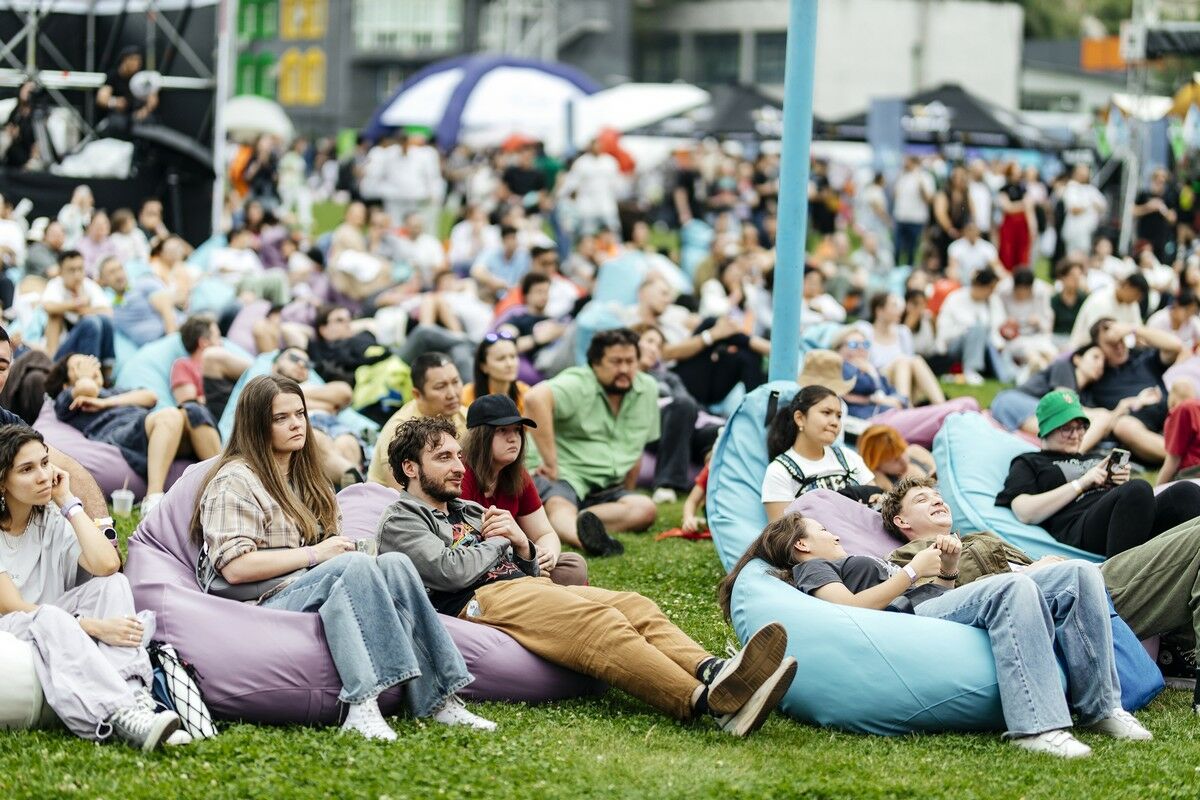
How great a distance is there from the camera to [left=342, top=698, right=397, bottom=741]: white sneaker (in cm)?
539

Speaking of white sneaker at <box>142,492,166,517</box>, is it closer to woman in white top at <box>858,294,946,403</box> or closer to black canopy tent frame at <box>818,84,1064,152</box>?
woman in white top at <box>858,294,946,403</box>

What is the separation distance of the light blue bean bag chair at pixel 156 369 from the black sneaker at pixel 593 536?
9.20ft

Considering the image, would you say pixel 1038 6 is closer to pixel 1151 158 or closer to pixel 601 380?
pixel 1151 158

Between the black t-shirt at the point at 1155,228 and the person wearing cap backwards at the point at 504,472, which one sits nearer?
the person wearing cap backwards at the point at 504,472

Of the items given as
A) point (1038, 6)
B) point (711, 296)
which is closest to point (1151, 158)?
point (711, 296)

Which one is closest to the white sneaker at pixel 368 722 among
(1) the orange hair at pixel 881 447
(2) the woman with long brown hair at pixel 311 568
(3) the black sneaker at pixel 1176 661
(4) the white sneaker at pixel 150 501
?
(2) the woman with long brown hair at pixel 311 568

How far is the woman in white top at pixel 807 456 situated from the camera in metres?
7.59

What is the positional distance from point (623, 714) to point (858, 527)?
1654mm

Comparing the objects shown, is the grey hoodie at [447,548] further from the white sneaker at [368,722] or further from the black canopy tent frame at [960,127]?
the black canopy tent frame at [960,127]

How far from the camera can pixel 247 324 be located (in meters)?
12.4

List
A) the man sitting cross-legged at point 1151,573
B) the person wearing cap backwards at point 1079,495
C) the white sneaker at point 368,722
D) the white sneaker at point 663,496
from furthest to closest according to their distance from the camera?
1. the white sneaker at point 663,496
2. the person wearing cap backwards at point 1079,495
3. the man sitting cross-legged at point 1151,573
4. the white sneaker at point 368,722

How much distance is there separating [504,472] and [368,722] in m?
1.63

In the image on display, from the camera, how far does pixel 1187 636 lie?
6.51 m

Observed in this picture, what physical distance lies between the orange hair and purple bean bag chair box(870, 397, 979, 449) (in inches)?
38.5
